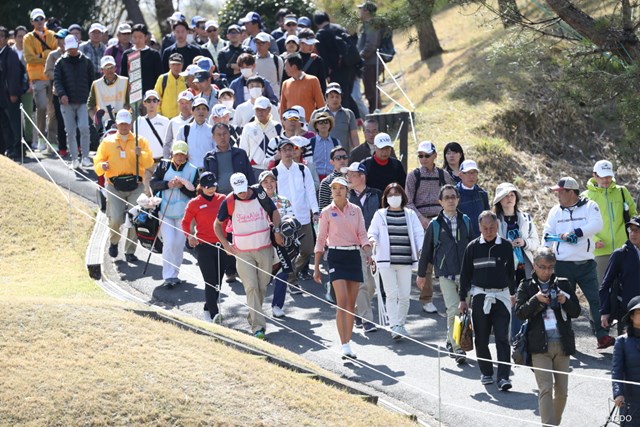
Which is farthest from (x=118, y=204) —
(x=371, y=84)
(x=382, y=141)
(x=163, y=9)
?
(x=163, y=9)

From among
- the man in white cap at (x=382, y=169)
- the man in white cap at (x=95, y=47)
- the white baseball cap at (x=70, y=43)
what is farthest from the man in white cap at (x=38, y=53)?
the man in white cap at (x=382, y=169)

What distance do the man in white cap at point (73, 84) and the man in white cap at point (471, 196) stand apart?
324 inches

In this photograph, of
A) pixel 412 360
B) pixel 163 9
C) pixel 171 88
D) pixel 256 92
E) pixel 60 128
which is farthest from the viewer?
pixel 163 9

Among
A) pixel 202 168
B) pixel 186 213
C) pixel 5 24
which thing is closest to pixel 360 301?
pixel 186 213

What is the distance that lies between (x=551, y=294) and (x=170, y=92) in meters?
9.98

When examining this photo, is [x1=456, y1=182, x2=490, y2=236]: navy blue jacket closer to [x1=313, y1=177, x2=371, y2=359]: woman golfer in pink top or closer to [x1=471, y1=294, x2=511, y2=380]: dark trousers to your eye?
[x1=313, y1=177, x2=371, y2=359]: woman golfer in pink top

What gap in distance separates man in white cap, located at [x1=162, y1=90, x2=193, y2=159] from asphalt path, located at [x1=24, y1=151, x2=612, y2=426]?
74.3 inches

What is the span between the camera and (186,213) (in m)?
14.8

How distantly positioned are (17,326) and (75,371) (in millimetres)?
1108

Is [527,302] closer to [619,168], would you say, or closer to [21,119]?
[619,168]

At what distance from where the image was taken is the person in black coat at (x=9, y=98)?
22406 mm

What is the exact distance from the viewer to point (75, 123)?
21047 mm

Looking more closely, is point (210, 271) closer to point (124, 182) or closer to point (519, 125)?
point (124, 182)

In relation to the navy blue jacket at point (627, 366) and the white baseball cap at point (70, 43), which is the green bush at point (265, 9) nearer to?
the white baseball cap at point (70, 43)
